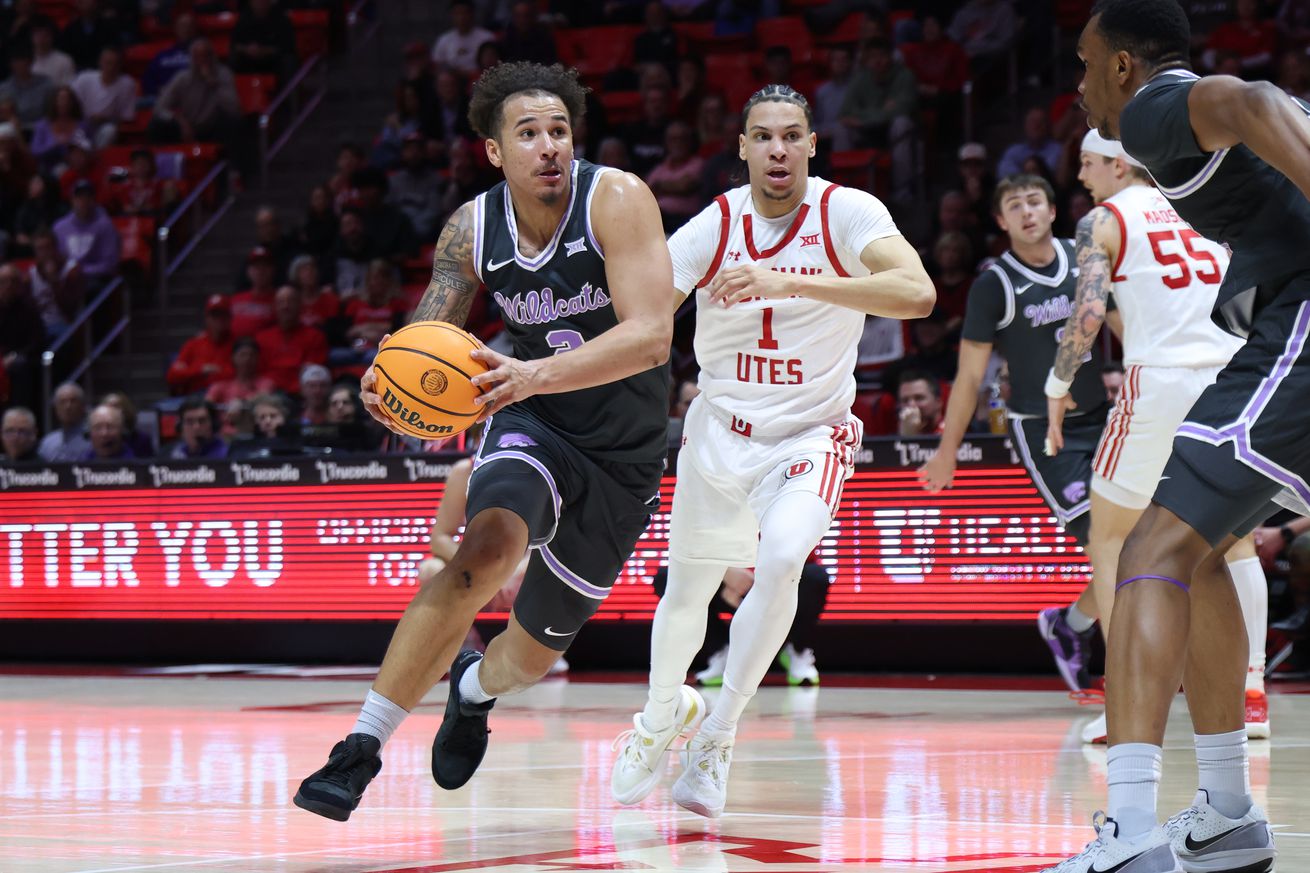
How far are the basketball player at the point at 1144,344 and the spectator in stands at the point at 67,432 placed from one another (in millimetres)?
8806

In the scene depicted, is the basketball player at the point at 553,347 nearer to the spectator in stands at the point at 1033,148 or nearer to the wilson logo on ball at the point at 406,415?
the wilson logo on ball at the point at 406,415

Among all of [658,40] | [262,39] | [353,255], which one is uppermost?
[262,39]

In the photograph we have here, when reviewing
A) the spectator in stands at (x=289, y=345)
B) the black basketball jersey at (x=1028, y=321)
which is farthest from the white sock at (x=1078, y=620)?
the spectator in stands at (x=289, y=345)

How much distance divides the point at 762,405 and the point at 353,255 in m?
10.4

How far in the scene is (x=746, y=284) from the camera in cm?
502

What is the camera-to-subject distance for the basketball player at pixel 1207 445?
11.8 ft

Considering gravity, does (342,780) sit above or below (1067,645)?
above

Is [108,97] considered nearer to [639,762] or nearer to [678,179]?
[678,179]

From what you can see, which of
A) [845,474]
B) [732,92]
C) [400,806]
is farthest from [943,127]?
[400,806]

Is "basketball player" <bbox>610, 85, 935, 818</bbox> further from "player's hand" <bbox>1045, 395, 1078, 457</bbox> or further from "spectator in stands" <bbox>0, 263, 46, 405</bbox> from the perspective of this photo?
"spectator in stands" <bbox>0, 263, 46, 405</bbox>

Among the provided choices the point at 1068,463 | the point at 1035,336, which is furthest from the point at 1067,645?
the point at 1035,336

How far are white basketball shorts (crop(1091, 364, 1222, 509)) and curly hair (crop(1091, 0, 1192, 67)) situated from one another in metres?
3.24

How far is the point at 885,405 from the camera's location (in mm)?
11438

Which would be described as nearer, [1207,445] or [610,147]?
[1207,445]
